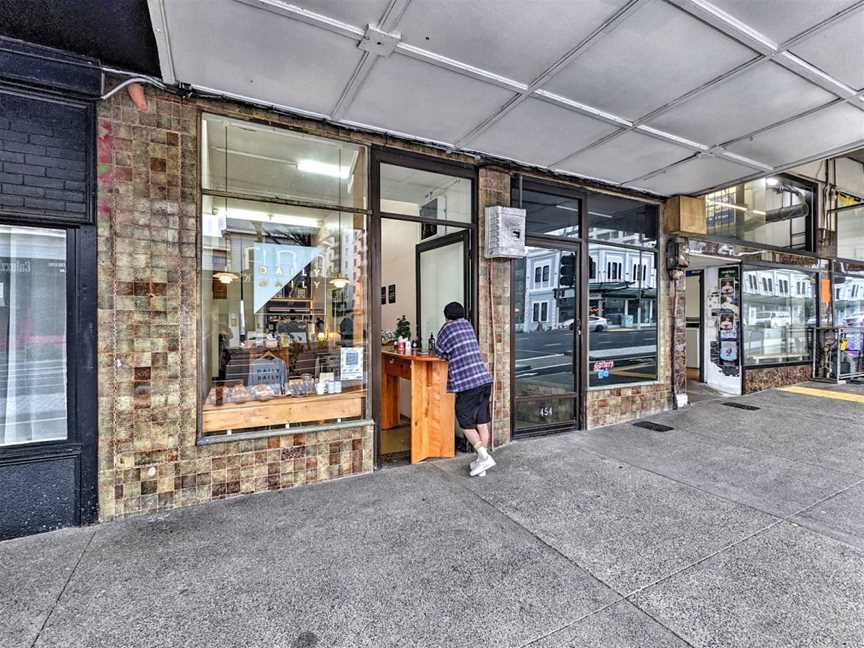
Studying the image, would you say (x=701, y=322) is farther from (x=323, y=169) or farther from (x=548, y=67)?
(x=323, y=169)

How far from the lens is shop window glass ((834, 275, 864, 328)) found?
8625 millimetres

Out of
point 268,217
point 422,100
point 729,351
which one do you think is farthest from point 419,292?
point 729,351

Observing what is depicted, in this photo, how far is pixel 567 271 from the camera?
525 cm

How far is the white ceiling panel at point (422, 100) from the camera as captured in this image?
291 cm

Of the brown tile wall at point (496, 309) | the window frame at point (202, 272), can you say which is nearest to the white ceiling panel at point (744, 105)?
the brown tile wall at point (496, 309)

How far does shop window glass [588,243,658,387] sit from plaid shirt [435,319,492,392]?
7.22ft

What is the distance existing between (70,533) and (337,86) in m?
3.65

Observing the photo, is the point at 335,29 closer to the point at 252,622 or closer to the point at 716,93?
the point at 716,93

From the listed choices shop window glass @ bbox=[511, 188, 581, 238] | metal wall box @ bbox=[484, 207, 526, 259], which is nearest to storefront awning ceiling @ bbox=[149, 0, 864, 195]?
metal wall box @ bbox=[484, 207, 526, 259]

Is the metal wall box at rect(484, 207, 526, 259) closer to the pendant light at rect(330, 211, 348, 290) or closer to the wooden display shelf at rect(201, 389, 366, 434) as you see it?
the pendant light at rect(330, 211, 348, 290)

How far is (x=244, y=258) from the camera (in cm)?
371

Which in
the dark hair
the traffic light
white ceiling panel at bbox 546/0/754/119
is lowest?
the dark hair

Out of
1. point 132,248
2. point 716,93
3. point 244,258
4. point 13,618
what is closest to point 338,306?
Result: point 244,258

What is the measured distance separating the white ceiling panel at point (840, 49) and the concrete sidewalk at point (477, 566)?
3122 mm
